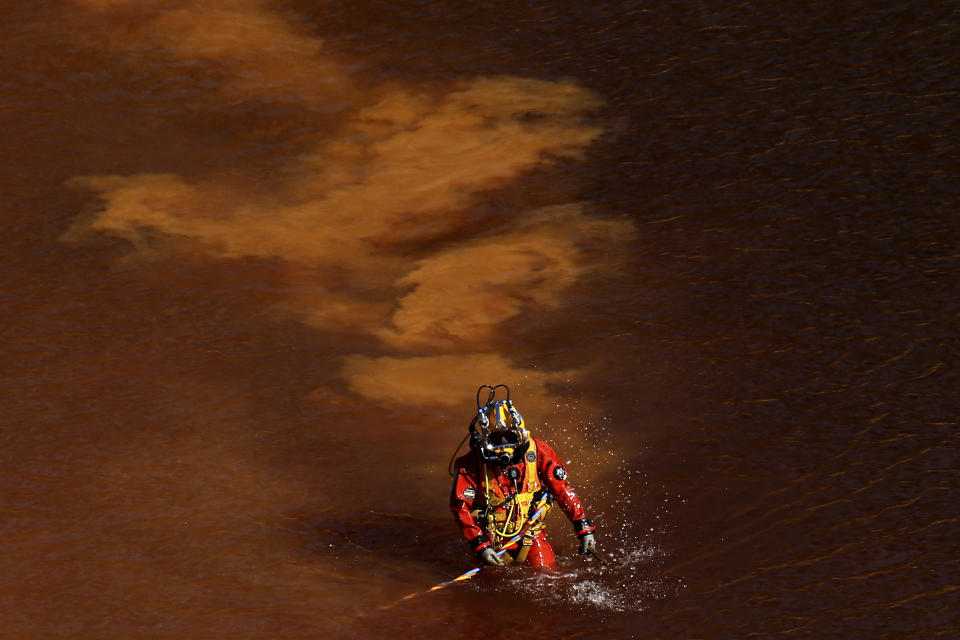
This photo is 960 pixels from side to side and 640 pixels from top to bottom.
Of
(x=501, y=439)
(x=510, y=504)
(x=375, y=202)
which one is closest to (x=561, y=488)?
(x=510, y=504)

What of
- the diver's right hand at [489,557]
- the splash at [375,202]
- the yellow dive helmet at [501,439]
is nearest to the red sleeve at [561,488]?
the yellow dive helmet at [501,439]

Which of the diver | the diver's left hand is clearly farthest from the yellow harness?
the diver's left hand

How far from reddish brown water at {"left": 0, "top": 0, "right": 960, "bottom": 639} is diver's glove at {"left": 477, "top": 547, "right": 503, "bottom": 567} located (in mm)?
417

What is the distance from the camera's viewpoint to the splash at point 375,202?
14.1 m

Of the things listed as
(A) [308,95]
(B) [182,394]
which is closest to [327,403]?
(B) [182,394]

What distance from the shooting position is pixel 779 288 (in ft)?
46.4

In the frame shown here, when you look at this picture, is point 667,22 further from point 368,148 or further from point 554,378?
point 554,378

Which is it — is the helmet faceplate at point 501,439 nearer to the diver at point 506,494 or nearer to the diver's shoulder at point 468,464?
the diver at point 506,494

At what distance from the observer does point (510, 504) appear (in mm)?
10617

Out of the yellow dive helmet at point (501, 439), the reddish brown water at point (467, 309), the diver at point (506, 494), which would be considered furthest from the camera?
the reddish brown water at point (467, 309)

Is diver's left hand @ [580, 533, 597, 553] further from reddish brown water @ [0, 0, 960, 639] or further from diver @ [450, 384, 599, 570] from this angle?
reddish brown water @ [0, 0, 960, 639]

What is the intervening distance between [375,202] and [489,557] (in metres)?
6.14

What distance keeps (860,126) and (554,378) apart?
512cm

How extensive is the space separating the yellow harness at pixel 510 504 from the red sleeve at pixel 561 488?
75mm
